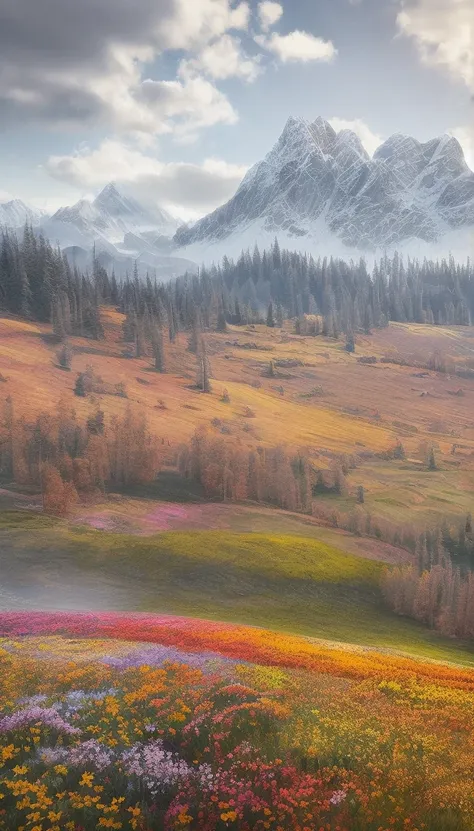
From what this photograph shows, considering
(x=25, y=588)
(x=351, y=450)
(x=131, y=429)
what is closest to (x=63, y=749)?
(x=25, y=588)

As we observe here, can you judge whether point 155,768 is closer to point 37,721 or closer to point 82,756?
point 82,756

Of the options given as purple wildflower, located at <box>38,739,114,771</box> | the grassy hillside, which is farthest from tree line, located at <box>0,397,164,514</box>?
purple wildflower, located at <box>38,739,114,771</box>

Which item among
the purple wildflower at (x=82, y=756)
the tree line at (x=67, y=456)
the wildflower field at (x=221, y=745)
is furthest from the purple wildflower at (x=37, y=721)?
the tree line at (x=67, y=456)

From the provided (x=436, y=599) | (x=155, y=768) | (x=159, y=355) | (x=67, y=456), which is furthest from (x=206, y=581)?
(x=159, y=355)

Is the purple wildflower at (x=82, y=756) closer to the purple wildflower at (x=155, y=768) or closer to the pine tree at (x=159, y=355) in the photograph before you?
the purple wildflower at (x=155, y=768)

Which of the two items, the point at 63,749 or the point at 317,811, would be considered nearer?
the point at 317,811

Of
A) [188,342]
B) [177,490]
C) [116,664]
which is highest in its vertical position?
[188,342]

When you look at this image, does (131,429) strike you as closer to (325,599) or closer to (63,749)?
(325,599)
